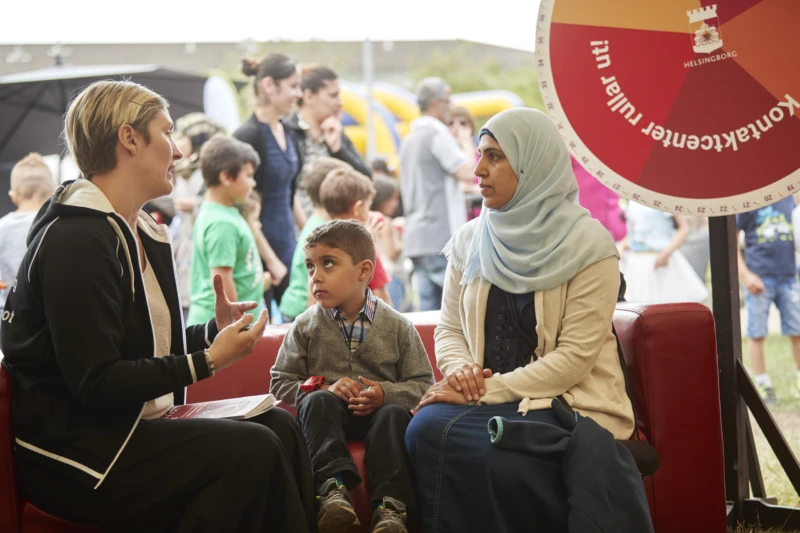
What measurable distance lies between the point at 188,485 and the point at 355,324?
88cm

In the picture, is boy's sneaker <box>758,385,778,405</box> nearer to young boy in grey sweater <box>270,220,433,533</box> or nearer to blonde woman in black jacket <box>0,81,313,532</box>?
young boy in grey sweater <box>270,220,433,533</box>

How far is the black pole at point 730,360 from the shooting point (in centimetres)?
291

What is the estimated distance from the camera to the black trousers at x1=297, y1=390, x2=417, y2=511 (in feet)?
7.77

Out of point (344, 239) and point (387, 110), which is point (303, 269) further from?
point (387, 110)

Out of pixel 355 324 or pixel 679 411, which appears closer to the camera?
pixel 679 411

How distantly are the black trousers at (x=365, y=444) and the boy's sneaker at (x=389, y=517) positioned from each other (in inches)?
1.3

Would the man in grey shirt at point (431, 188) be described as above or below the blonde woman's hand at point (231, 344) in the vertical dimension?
above

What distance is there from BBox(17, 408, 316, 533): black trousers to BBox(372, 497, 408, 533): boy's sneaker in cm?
24

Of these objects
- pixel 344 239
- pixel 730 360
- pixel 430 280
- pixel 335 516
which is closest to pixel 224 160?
pixel 344 239

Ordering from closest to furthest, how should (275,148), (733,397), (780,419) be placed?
(733,397)
(780,419)
(275,148)

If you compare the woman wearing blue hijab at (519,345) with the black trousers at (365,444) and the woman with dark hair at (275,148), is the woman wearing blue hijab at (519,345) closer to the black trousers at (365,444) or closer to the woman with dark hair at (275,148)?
the black trousers at (365,444)

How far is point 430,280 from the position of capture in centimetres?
561

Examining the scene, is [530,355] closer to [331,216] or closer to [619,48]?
[619,48]

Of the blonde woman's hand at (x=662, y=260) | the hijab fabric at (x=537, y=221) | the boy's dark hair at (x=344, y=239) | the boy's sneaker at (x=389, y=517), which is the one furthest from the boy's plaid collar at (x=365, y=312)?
the blonde woman's hand at (x=662, y=260)
